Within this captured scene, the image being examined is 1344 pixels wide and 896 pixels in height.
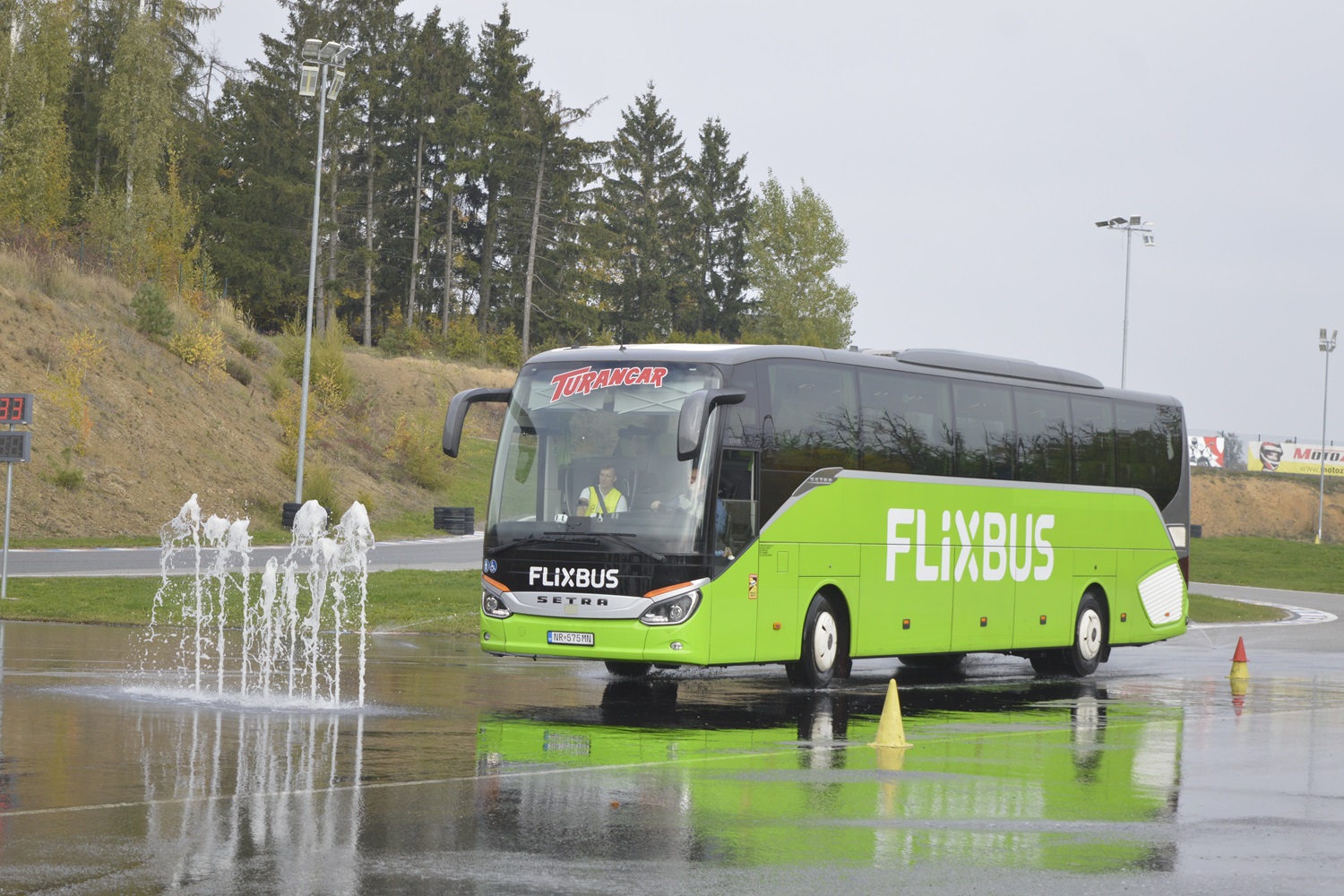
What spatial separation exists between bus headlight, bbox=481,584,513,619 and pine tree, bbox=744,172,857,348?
269 ft

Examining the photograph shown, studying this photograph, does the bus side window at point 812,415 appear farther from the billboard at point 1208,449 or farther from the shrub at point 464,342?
the billboard at point 1208,449

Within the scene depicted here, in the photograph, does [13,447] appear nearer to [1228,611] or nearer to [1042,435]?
[1042,435]

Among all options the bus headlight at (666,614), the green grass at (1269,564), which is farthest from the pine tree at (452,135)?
the bus headlight at (666,614)

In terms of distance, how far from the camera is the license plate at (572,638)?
54.6 feet

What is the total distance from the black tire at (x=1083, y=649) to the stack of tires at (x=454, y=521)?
3255 cm

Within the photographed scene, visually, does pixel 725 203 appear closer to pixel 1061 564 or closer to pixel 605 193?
pixel 605 193

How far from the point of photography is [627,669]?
2014cm

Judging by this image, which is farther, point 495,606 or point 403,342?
point 403,342

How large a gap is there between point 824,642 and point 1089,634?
619 cm

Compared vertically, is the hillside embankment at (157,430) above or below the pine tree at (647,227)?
below

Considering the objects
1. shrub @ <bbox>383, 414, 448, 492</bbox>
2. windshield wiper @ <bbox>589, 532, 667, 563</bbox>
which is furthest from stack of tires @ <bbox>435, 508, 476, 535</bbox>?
windshield wiper @ <bbox>589, 532, 667, 563</bbox>

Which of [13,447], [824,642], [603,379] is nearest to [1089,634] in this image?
[824,642]

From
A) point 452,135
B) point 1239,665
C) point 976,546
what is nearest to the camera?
point 976,546

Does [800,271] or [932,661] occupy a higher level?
[800,271]
